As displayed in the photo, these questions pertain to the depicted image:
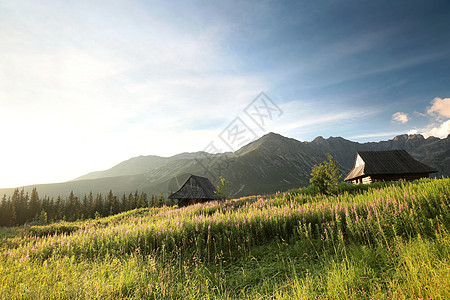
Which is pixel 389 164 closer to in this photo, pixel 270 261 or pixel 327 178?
pixel 327 178

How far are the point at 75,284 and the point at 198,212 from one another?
8.91 meters

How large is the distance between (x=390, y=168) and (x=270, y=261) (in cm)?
3245

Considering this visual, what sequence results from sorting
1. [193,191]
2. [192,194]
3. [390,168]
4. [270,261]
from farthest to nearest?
[193,191]
[192,194]
[390,168]
[270,261]

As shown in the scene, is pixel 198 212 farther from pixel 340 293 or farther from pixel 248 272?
pixel 340 293

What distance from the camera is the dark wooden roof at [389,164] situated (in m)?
27.3

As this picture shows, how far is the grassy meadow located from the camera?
292 centimetres

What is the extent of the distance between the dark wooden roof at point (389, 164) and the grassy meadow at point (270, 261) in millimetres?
26731

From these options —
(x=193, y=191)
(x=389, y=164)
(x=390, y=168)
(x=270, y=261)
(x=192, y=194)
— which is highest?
(x=389, y=164)

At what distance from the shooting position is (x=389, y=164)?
94.6 ft

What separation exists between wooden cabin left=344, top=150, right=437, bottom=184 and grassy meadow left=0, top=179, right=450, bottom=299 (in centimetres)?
2661

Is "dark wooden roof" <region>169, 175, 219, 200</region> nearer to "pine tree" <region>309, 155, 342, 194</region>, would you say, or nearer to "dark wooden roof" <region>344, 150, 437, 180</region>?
"pine tree" <region>309, 155, 342, 194</region>

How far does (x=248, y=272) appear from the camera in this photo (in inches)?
172

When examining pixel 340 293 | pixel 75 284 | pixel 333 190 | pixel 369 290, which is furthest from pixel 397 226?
pixel 333 190

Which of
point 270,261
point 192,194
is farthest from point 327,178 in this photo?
point 192,194
